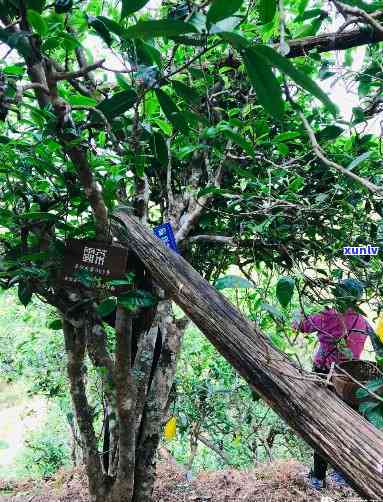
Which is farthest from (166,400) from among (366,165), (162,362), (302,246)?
(366,165)

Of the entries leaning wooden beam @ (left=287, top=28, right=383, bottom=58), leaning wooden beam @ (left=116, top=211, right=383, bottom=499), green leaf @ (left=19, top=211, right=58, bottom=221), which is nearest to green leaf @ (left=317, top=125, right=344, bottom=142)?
leaning wooden beam @ (left=287, top=28, right=383, bottom=58)

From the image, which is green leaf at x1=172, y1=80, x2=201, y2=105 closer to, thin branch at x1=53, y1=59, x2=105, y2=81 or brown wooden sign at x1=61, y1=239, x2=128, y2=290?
thin branch at x1=53, y1=59, x2=105, y2=81

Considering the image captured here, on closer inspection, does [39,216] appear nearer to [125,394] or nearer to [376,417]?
[125,394]

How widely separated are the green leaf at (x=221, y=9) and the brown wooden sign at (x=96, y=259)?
1.94 feet

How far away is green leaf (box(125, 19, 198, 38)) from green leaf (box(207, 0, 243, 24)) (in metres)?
0.02

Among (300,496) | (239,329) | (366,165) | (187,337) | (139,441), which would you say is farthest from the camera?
(187,337)

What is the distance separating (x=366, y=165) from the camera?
125cm

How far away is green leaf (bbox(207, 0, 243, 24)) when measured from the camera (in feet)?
1.14

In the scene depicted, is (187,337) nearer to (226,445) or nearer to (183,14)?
(226,445)

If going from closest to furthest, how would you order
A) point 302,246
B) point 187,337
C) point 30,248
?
point 30,248, point 302,246, point 187,337

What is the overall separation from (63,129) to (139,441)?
121 centimetres

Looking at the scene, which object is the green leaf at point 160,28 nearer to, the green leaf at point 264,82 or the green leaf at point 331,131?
the green leaf at point 264,82

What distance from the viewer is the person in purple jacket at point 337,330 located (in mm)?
892

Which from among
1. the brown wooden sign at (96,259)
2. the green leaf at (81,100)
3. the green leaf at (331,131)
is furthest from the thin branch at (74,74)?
the green leaf at (331,131)
